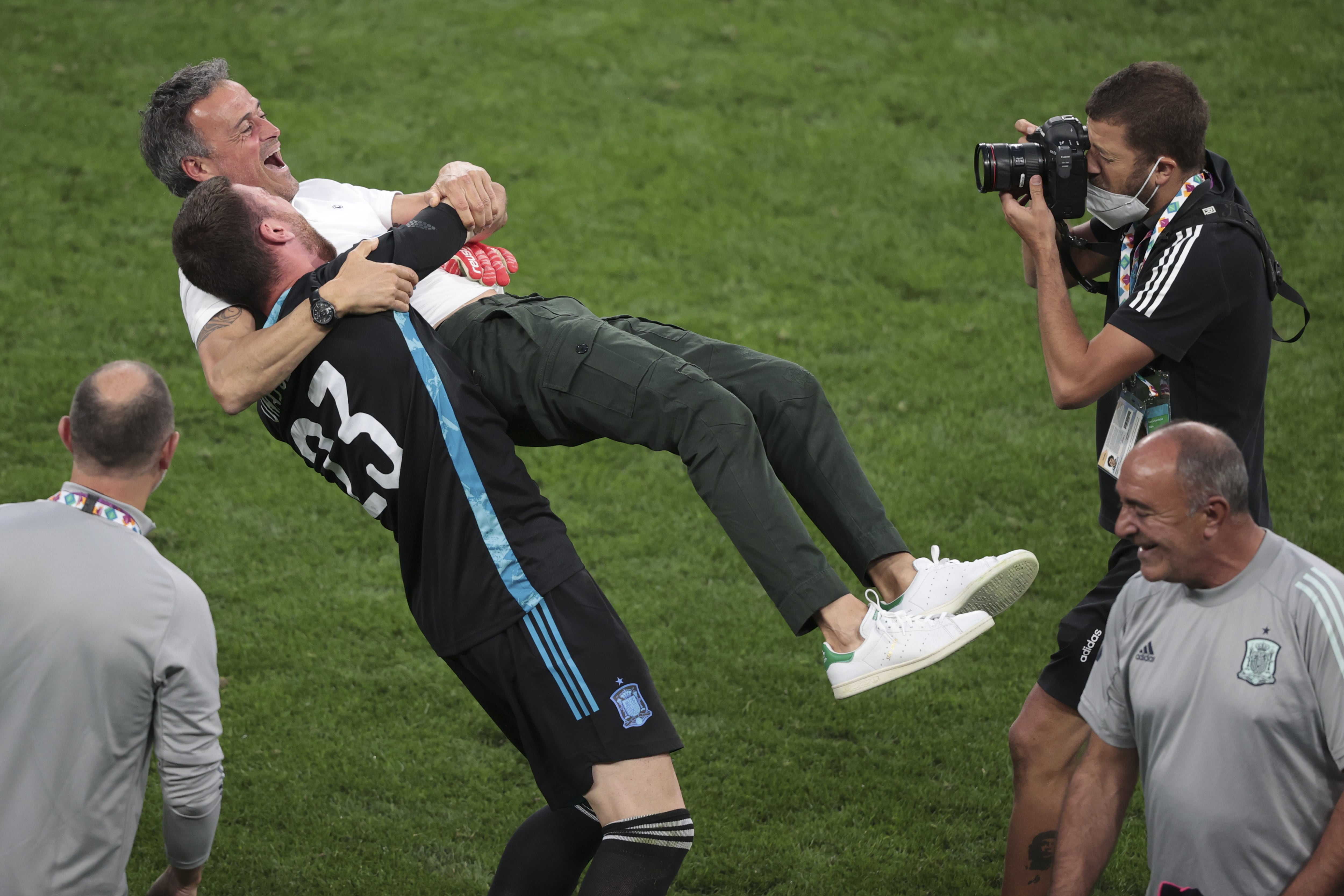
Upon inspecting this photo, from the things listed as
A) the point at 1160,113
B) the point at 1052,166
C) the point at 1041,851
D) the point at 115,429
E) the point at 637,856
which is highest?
the point at 1160,113

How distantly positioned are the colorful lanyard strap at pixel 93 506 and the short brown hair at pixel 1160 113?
3.01 metres

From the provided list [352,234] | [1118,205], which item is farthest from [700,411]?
[1118,205]

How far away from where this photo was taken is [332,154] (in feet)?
36.4

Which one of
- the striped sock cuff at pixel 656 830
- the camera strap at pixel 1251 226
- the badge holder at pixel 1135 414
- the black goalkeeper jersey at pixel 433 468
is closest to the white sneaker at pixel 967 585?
the badge holder at pixel 1135 414

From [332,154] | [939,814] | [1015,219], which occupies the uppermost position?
[1015,219]

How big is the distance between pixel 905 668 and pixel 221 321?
208 centimetres

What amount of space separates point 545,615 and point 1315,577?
6.22ft

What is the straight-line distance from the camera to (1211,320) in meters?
3.80

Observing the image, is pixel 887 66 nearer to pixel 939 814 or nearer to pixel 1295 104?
pixel 1295 104

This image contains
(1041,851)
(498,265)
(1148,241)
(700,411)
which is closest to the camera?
(700,411)

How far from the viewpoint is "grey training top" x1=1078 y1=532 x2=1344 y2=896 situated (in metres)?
3.13

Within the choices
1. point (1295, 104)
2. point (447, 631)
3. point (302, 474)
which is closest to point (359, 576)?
point (302, 474)

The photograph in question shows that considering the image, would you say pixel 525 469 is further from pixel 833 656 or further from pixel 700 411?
pixel 833 656

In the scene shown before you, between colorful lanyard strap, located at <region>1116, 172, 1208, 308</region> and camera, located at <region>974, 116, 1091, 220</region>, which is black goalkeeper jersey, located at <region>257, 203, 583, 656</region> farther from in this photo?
colorful lanyard strap, located at <region>1116, 172, 1208, 308</region>
